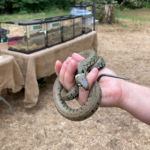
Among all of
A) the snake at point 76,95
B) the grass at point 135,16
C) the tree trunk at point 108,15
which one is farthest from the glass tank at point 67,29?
the grass at point 135,16

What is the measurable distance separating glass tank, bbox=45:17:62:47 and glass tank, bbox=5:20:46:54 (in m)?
0.16

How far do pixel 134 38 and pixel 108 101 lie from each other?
32.8ft

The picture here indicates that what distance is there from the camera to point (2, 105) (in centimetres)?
443

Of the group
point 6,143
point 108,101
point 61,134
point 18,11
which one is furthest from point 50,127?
point 18,11

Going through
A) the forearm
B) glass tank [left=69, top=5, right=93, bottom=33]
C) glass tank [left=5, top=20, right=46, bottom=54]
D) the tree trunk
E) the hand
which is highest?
the tree trunk

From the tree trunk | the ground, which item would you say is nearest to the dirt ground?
the ground

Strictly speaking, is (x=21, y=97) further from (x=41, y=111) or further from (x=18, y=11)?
(x=18, y=11)

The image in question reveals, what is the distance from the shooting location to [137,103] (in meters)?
1.77

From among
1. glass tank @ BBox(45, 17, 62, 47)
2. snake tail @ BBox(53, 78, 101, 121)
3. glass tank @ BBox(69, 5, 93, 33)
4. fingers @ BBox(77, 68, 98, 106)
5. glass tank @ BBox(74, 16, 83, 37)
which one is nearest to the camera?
fingers @ BBox(77, 68, 98, 106)

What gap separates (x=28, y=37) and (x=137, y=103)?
3202 mm

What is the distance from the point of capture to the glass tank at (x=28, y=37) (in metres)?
4.08

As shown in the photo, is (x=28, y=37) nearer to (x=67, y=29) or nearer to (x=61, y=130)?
(x=67, y=29)

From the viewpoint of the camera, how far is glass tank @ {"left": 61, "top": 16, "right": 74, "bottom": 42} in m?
5.05

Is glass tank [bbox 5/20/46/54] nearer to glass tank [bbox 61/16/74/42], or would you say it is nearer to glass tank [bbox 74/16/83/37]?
glass tank [bbox 61/16/74/42]
